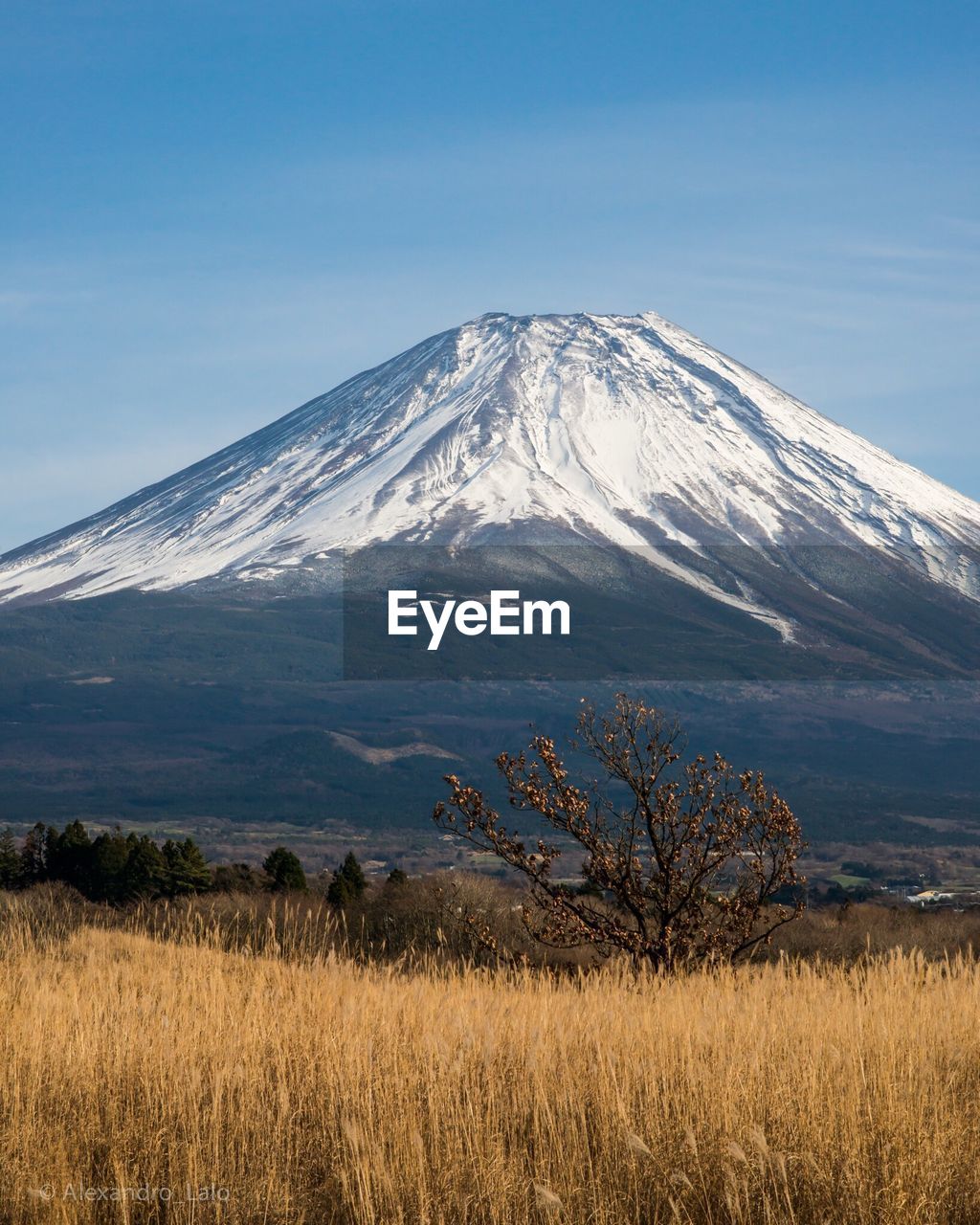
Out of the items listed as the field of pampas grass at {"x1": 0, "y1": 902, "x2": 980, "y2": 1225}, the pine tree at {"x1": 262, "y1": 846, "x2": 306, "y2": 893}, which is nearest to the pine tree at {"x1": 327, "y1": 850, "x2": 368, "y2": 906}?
the pine tree at {"x1": 262, "y1": 846, "x2": 306, "y2": 893}

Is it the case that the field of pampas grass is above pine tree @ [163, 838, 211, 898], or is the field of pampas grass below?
above

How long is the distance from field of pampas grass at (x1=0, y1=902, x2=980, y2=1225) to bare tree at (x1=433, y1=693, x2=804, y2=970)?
523 cm

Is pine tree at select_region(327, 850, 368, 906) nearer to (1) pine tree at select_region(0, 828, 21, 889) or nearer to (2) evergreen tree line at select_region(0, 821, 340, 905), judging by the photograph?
(2) evergreen tree line at select_region(0, 821, 340, 905)

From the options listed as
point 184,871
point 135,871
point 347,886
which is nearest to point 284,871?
point 184,871

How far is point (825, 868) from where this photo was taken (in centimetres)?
10588

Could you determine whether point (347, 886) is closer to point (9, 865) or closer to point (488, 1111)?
point (9, 865)

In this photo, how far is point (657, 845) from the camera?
48.7 feet

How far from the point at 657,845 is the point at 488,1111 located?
318 inches

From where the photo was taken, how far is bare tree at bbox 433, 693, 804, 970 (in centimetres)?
1457

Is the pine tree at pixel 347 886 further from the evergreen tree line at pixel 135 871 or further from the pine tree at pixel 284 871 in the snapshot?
the pine tree at pixel 284 871

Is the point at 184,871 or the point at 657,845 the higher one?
the point at 657,845

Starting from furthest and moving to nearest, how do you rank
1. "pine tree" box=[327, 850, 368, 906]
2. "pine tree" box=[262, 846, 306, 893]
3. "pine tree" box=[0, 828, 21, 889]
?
1. "pine tree" box=[0, 828, 21, 889]
2. "pine tree" box=[262, 846, 306, 893]
3. "pine tree" box=[327, 850, 368, 906]

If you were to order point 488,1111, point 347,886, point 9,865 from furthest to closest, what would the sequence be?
point 9,865 → point 347,886 → point 488,1111

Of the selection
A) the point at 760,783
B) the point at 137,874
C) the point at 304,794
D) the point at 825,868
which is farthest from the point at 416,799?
the point at 760,783
